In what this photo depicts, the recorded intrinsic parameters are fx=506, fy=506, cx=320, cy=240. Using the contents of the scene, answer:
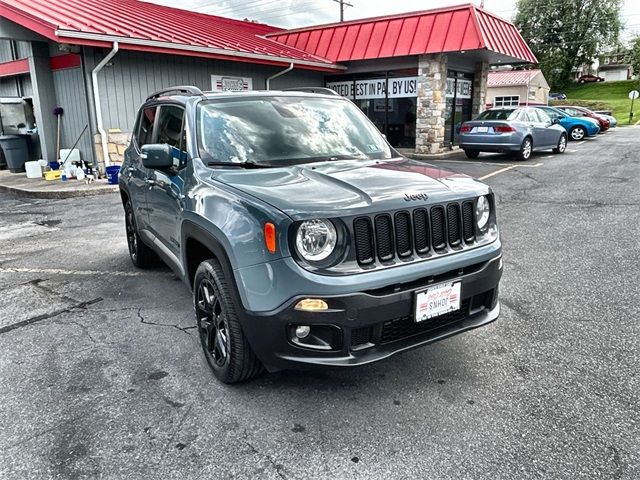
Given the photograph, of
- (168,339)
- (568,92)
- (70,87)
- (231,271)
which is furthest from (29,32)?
(568,92)

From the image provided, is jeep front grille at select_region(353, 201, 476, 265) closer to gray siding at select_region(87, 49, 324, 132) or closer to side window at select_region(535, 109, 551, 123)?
gray siding at select_region(87, 49, 324, 132)

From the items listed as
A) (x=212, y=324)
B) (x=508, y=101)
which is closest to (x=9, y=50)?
(x=212, y=324)

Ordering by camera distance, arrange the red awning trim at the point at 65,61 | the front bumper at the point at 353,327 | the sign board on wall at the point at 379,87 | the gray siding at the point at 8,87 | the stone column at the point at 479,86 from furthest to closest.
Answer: the stone column at the point at 479,86 → the sign board on wall at the point at 379,87 → the gray siding at the point at 8,87 → the red awning trim at the point at 65,61 → the front bumper at the point at 353,327

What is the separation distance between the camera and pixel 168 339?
12.5 ft

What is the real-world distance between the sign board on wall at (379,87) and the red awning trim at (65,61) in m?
9.17

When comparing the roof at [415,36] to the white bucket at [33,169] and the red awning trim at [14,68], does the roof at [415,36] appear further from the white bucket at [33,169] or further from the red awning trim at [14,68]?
the white bucket at [33,169]

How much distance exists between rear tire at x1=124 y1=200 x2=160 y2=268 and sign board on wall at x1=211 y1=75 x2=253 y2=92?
9811mm

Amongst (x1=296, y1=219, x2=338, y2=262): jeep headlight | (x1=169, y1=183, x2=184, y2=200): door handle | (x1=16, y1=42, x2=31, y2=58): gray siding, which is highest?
(x1=16, y1=42, x2=31, y2=58): gray siding

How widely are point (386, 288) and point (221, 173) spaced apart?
1.37 meters

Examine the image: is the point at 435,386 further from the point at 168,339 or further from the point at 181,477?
the point at 168,339

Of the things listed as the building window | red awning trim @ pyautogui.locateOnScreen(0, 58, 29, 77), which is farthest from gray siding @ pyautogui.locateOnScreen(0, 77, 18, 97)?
the building window

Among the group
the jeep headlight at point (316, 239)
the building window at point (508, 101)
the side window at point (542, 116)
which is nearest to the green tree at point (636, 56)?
the building window at point (508, 101)

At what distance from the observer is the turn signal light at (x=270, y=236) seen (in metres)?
2.57

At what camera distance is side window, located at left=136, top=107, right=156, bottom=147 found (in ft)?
15.6
